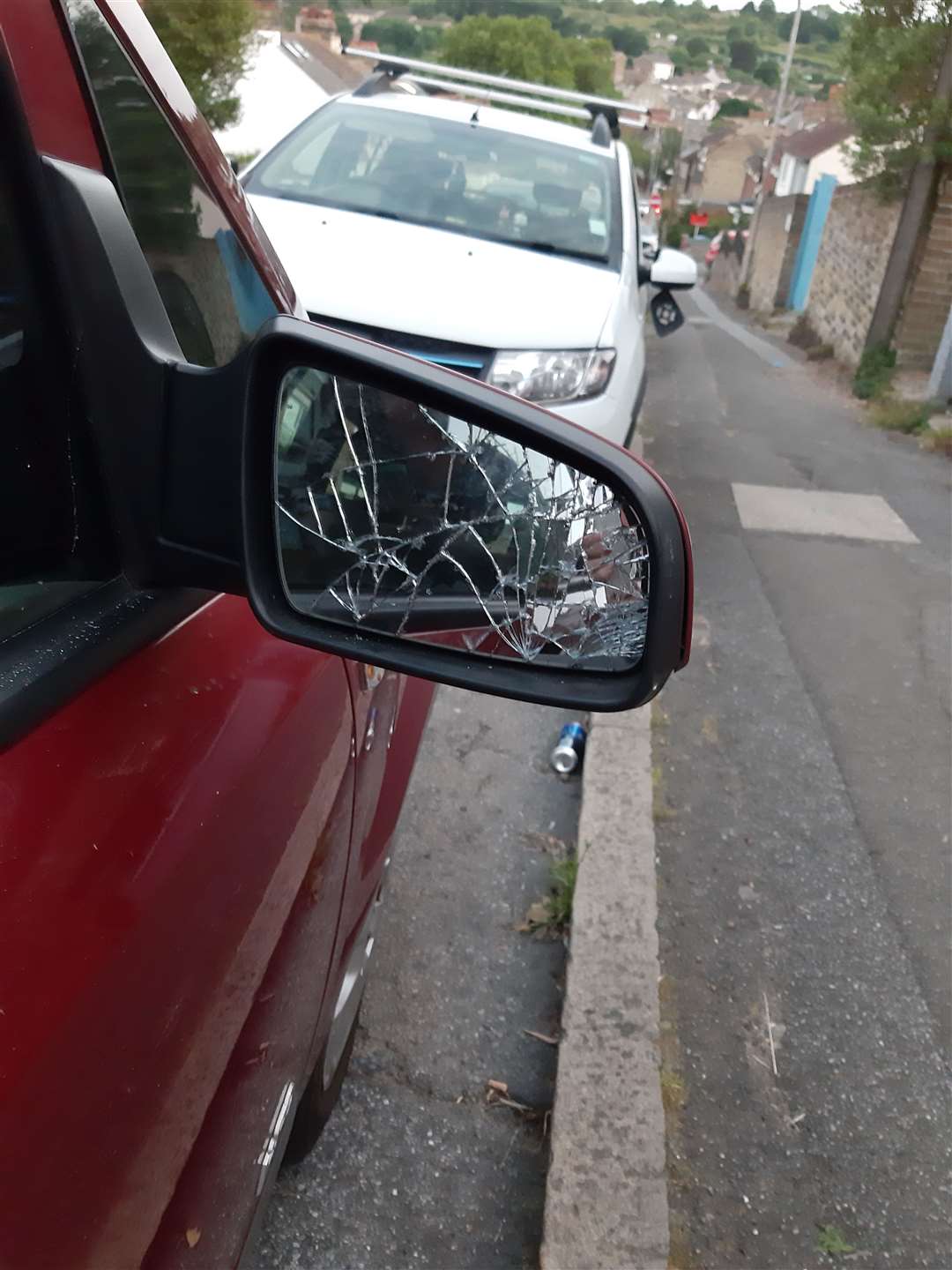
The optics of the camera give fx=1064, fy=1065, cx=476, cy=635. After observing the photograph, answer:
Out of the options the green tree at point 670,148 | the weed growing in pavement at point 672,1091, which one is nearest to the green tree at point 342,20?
the green tree at point 670,148

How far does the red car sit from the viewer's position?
94 cm

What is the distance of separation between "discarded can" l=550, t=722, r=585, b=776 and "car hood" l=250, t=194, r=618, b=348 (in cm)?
160

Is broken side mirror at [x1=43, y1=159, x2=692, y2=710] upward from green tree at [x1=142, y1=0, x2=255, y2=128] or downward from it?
upward

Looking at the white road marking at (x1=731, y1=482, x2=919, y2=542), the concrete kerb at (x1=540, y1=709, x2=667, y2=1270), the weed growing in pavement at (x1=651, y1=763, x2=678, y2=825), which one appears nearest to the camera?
the concrete kerb at (x1=540, y1=709, x2=667, y2=1270)

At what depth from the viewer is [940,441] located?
32.7 feet

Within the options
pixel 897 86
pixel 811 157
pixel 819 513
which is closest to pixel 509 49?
pixel 811 157

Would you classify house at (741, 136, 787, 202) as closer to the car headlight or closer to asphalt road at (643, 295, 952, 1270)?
asphalt road at (643, 295, 952, 1270)

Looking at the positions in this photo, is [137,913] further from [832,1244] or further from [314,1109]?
[832,1244]

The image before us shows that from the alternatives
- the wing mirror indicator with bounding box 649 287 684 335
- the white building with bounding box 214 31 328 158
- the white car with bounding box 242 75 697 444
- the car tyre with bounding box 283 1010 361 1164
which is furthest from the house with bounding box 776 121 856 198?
the car tyre with bounding box 283 1010 361 1164

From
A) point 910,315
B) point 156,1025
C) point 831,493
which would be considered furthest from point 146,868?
point 910,315

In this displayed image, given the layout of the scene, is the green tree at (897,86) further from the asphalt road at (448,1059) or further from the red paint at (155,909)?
the red paint at (155,909)

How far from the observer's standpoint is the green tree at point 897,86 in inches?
479

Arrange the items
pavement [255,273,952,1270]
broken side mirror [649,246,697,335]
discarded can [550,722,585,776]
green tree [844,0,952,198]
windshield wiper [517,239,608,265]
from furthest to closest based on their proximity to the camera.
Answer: green tree [844,0,952,198] < broken side mirror [649,246,697,335] < windshield wiper [517,239,608,265] < discarded can [550,722,585,776] < pavement [255,273,952,1270]

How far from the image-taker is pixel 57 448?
3.59 feet
